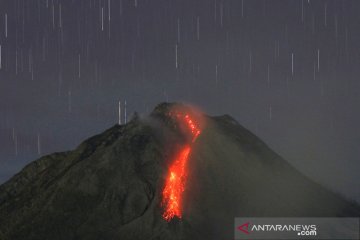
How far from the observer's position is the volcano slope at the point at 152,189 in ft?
371

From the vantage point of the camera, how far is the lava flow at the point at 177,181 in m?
115

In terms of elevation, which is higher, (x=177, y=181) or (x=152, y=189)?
(x=177, y=181)

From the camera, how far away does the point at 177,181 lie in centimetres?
12588

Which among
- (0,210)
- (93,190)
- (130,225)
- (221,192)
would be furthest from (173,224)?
(0,210)

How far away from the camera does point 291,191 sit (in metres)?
125

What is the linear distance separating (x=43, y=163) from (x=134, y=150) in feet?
90.3

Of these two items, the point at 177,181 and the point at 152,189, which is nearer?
the point at 177,181

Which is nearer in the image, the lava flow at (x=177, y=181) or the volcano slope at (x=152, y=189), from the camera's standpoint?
the volcano slope at (x=152, y=189)

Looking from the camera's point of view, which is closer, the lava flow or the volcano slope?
the volcano slope

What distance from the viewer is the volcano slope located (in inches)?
4449

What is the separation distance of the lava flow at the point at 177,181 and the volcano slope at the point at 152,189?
3.10 feet

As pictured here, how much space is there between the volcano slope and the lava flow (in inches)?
37.2

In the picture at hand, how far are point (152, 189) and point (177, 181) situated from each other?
5675mm

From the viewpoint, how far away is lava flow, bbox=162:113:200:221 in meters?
115
